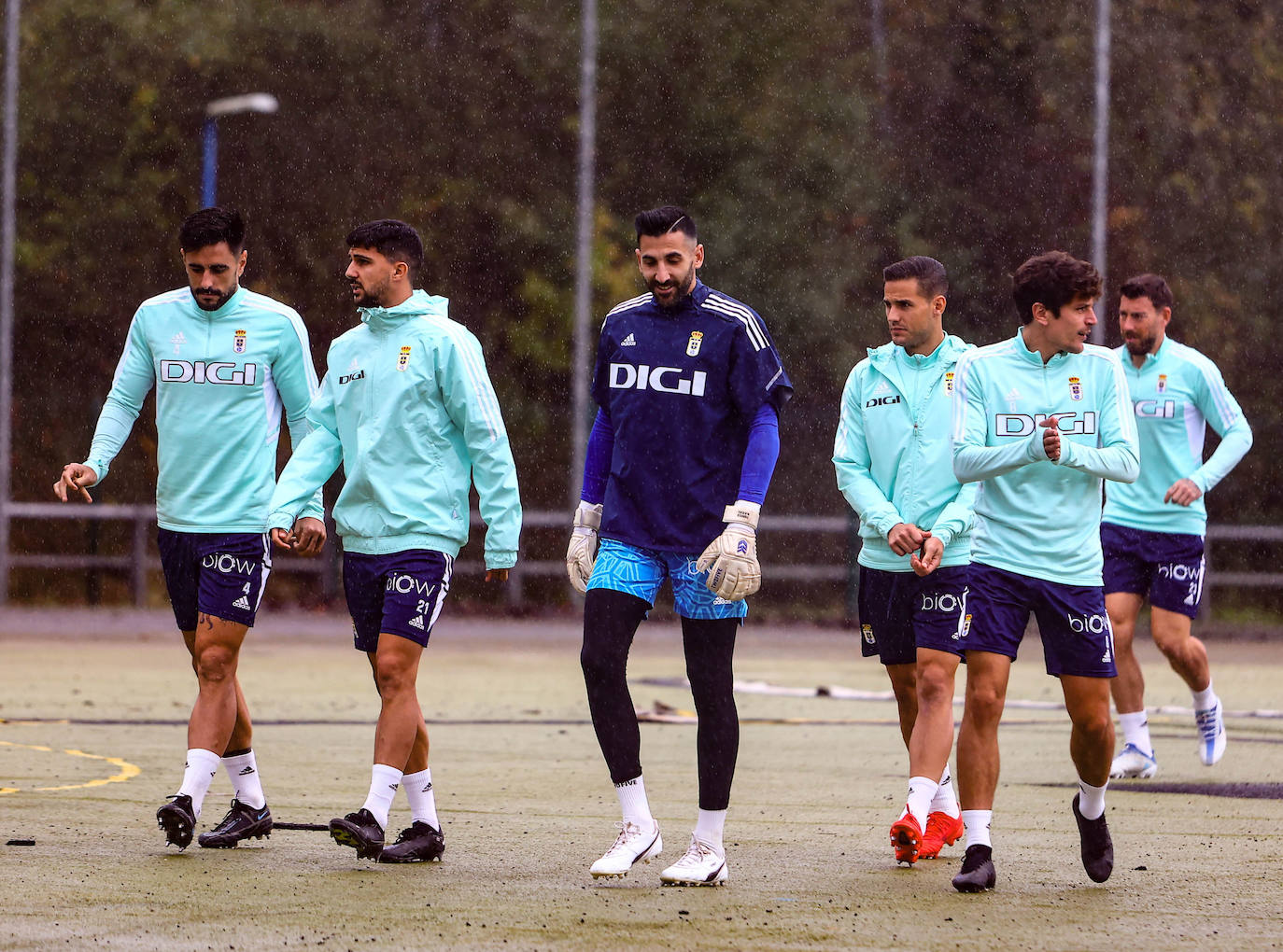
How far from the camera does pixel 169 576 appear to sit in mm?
7641

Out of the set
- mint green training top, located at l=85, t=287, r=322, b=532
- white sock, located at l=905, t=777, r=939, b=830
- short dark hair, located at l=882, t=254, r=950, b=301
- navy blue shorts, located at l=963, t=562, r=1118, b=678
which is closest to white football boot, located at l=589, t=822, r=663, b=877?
white sock, located at l=905, t=777, r=939, b=830

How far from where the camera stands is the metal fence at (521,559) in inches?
1011

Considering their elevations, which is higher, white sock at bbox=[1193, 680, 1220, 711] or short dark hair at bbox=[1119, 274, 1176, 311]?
short dark hair at bbox=[1119, 274, 1176, 311]

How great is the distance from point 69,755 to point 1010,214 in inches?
906

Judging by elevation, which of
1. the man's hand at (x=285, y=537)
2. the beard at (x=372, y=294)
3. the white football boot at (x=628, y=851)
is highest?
the beard at (x=372, y=294)

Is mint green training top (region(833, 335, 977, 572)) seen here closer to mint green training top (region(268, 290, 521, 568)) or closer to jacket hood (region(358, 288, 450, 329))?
mint green training top (region(268, 290, 521, 568))

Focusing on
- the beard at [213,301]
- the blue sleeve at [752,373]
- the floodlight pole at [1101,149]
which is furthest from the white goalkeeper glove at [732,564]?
the floodlight pole at [1101,149]

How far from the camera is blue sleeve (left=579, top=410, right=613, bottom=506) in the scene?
704cm

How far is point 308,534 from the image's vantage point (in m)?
7.21

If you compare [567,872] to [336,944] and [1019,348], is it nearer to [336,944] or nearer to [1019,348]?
[336,944]

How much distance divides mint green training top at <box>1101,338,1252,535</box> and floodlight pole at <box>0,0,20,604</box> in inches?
735

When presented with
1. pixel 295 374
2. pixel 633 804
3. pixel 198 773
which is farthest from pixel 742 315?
pixel 198 773

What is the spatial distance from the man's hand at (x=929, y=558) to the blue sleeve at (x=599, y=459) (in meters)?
1.04

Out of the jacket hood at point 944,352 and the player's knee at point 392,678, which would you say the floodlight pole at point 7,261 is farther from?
the jacket hood at point 944,352
